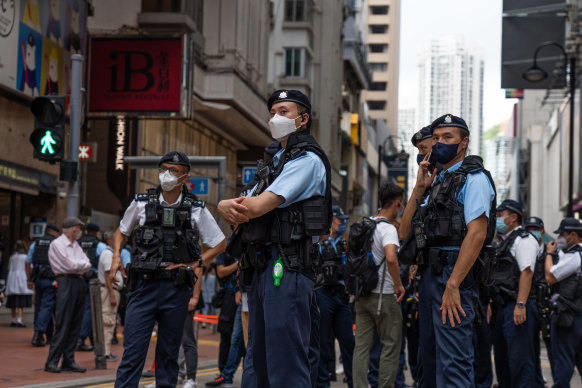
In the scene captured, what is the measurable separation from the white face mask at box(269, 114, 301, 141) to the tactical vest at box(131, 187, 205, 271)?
2.44m

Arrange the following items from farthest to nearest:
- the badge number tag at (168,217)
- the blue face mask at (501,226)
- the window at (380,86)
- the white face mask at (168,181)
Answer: the window at (380,86)
the blue face mask at (501,226)
the white face mask at (168,181)
the badge number tag at (168,217)

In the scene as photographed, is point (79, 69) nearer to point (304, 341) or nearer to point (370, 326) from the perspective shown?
point (370, 326)

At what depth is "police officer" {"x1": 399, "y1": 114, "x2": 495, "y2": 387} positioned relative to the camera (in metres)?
5.86

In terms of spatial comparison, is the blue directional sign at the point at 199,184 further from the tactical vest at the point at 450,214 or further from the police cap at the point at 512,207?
the tactical vest at the point at 450,214

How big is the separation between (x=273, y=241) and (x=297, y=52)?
42.6 metres

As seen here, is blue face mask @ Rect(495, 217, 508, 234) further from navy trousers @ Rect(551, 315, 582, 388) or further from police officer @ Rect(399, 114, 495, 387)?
police officer @ Rect(399, 114, 495, 387)

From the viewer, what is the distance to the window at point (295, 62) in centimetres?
4691

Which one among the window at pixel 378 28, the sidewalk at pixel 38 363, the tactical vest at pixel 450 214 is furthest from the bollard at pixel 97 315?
the window at pixel 378 28

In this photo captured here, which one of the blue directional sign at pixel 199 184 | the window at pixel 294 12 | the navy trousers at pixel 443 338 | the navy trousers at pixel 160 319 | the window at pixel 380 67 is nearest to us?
the navy trousers at pixel 443 338

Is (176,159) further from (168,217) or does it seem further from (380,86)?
(380,86)

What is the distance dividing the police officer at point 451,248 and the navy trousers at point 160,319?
7.22 ft

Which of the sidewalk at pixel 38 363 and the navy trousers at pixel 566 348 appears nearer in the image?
the navy trousers at pixel 566 348

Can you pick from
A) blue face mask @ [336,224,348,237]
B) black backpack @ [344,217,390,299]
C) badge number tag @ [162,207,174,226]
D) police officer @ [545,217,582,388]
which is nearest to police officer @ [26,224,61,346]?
blue face mask @ [336,224,348,237]

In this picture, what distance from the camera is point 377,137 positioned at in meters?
101
